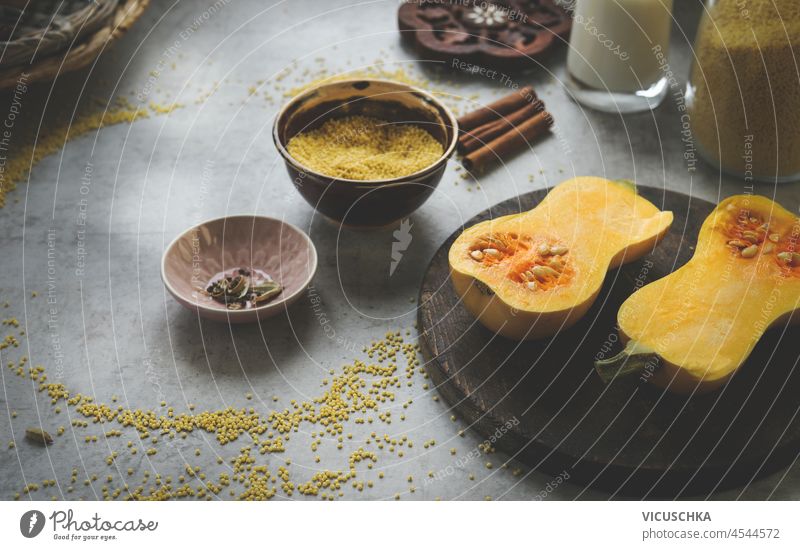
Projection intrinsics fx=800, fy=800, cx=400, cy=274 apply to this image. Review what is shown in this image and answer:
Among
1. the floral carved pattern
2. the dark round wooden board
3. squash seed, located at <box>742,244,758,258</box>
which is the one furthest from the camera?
the floral carved pattern

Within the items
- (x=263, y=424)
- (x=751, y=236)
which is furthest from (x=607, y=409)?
(x=263, y=424)

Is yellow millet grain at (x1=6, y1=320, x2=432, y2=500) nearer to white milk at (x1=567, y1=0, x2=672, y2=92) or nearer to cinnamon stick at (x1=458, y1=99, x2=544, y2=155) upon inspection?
cinnamon stick at (x1=458, y1=99, x2=544, y2=155)

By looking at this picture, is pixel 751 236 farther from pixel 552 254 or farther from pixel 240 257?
pixel 240 257

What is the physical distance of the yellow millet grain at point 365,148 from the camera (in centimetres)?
122

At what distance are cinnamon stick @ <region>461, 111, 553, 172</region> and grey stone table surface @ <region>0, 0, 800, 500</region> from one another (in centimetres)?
3

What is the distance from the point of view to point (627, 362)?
3.00 feet

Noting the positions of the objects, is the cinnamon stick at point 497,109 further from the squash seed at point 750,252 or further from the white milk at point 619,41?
the squash seed at point 750,252

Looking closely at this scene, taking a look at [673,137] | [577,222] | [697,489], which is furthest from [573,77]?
[697,489]

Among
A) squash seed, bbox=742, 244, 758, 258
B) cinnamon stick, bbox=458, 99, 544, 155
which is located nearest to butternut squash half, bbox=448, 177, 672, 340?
squash seed, bbox=742, 244, 758, 258

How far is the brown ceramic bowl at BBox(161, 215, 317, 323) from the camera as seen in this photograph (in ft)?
3.64

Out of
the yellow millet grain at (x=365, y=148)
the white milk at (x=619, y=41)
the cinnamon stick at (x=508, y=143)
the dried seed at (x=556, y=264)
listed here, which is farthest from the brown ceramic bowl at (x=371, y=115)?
the white milk at (x=619, y=41)

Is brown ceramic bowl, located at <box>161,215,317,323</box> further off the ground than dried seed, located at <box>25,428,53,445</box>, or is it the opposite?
brown ceramic bowl, located at <box>161,215,317,323</box>

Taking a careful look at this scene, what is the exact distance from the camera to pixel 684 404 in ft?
3.12
